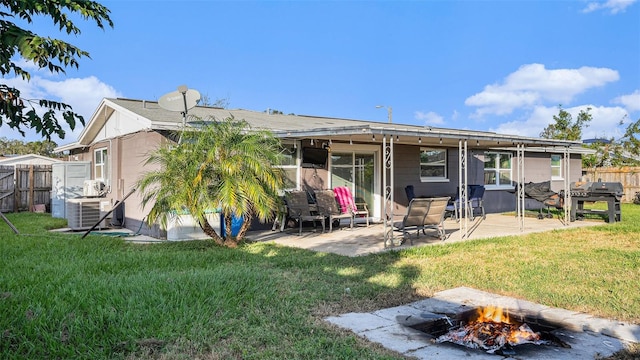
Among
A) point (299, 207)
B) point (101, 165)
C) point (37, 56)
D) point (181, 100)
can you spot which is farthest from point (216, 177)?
point (101, 165)

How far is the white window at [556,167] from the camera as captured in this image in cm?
1897

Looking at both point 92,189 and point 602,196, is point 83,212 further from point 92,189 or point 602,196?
point 602,196

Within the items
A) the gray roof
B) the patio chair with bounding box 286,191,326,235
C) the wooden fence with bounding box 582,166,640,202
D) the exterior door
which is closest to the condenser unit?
the gray roof

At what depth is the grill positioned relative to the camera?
40.5ft

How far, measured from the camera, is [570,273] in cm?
631

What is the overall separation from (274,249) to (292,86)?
2107 cm

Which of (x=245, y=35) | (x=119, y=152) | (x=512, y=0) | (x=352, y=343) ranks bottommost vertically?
(x=352, y=343)

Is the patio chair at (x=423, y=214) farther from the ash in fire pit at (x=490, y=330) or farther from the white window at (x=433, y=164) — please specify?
the white window at (x=433, y=164)

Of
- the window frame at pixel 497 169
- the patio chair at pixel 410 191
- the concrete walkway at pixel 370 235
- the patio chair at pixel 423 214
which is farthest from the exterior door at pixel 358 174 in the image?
the window frame at pixel 497 169

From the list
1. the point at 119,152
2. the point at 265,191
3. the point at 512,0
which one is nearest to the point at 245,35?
the point at 119,152

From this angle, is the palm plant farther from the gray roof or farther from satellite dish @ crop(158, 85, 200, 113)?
satellite dish @ crop(158, 85, 200, 113)

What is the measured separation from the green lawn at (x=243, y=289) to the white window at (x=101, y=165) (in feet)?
15.3

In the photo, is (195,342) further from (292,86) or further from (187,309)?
(292,86)

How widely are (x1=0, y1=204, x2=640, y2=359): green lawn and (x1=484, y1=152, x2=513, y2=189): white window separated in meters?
7.70
